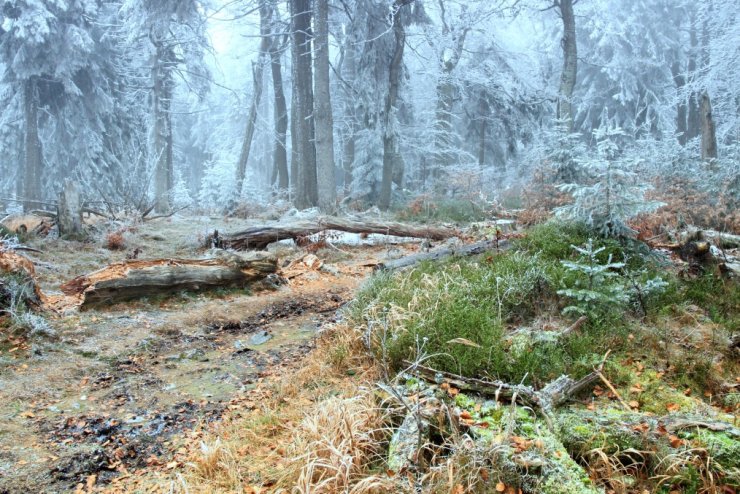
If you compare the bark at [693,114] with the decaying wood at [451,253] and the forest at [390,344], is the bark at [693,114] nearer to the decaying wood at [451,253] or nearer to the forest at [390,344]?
the forest at [390,344]

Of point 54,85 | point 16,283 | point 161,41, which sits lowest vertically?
point 16,283

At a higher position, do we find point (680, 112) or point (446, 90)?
point (446, 90)

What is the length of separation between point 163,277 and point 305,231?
379 cm

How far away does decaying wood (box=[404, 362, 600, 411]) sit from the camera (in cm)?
295

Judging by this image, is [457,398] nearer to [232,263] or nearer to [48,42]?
[232,263]

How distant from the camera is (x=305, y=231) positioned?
9.95m

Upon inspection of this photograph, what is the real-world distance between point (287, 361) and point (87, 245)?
21.4 ft

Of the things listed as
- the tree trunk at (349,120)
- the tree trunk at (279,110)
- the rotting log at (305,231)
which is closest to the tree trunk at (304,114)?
the tree trunk at (279,110)

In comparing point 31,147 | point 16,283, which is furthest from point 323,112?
point 31,147

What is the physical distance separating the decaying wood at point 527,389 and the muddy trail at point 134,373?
190 cm

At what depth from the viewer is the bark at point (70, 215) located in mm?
9492

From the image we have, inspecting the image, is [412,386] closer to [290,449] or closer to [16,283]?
[290,449]

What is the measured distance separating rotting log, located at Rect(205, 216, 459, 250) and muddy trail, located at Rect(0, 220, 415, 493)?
2.47m

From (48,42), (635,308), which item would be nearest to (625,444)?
(635,308)
